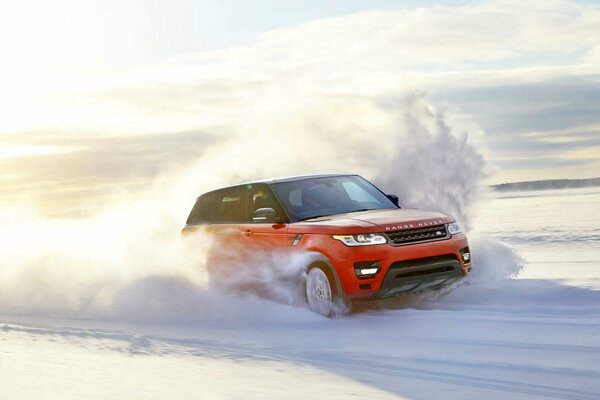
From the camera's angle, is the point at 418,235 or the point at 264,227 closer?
the point at 418,235

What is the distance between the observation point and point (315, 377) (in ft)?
21.3

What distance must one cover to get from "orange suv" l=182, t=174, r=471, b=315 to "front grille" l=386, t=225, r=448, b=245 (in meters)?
0.01

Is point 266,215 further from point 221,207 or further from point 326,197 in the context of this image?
point 221,207

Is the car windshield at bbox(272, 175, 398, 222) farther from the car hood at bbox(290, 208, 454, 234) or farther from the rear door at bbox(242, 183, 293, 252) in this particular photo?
the car hood at bbox(290, 208, 454, 234)

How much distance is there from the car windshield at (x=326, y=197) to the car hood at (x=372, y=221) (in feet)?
0.88

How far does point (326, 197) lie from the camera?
1114 centimetres

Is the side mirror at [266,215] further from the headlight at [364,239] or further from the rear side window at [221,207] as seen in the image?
the headlight at [364,239]

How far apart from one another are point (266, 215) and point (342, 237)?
1.18m

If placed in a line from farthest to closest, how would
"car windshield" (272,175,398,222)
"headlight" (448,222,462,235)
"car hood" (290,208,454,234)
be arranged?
"car windshield" (272,175,398,222)
"headlight" (448,222,462,235)
"car hood" (290,208,454,234)

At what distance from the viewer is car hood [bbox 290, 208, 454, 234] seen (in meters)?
9.82

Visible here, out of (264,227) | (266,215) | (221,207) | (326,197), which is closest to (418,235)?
(326,197)

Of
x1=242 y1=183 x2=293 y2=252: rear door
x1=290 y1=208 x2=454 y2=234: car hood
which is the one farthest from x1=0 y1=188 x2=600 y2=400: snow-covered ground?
x1=290 y1=208 x2=454 y2=234: car hood

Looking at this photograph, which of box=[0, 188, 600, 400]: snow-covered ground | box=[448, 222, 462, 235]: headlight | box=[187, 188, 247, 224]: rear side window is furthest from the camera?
box=[187, 188, 247, 224]: rear side window

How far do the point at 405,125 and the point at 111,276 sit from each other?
8.11m
